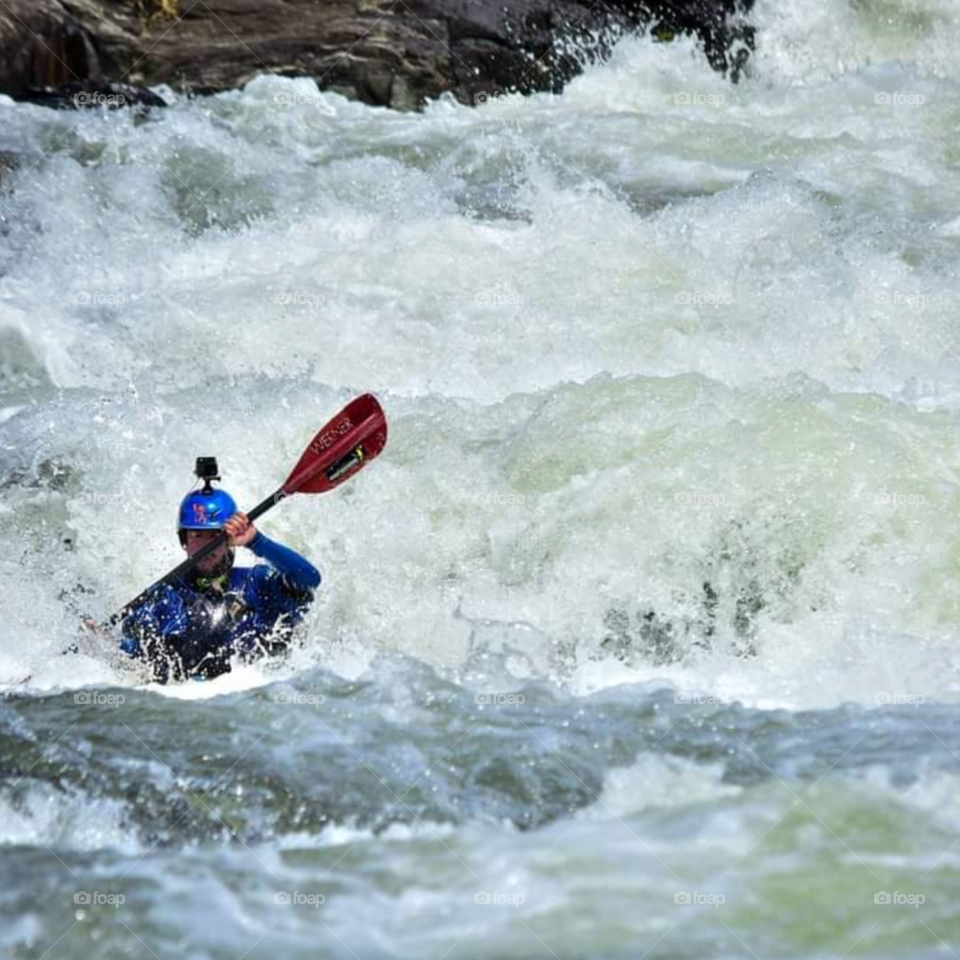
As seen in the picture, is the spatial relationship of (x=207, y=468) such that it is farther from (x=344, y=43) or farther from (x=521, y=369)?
(x=344, y=43)

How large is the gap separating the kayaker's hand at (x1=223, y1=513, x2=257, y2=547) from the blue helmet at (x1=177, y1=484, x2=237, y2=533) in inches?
4.1

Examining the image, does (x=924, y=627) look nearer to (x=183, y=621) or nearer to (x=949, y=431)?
(x=949, y=431)

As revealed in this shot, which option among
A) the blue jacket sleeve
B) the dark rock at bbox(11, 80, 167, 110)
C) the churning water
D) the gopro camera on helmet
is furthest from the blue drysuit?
the dark rock at bbox(11, 80, 167, 110)

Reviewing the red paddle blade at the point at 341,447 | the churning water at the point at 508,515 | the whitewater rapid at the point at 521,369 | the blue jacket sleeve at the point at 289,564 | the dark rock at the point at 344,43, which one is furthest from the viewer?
the dark rock at the point at 344,43

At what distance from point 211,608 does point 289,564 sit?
0.27 meters

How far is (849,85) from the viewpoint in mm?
10328

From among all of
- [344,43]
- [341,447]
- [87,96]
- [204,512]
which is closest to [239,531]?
[204,512]

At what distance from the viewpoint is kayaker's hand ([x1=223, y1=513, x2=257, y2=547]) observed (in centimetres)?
480

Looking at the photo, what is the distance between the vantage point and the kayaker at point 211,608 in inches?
191

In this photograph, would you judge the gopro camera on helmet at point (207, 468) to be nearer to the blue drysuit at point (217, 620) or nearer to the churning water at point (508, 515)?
the blue drysuit at point (217, 620)

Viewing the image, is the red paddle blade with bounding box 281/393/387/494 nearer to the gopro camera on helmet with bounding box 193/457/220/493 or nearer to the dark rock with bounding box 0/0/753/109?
the gopro camera on helmet with bounding box 193/457/220/493

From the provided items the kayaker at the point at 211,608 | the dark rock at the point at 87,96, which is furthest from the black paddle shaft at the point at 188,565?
the dark rock at the point at 87,96

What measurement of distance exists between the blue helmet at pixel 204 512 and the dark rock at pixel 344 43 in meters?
5.44

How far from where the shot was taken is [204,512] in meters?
4.95
